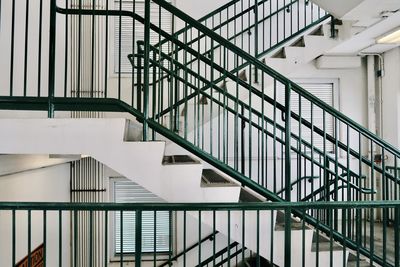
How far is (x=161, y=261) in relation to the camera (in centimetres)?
548

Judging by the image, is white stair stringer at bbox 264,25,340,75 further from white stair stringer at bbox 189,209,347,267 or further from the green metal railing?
white stair stringer at bbox 189,209,347,267

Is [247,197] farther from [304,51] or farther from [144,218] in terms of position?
[144,218]

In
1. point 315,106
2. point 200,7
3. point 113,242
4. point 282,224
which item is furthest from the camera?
point 315,106

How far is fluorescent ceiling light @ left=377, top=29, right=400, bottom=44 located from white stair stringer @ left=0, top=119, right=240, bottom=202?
4.22 metres

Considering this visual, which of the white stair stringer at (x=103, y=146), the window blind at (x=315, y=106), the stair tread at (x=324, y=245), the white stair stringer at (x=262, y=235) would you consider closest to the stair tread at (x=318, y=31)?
the window blind at (x=315, y=106)

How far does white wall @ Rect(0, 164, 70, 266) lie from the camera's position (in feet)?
9.95

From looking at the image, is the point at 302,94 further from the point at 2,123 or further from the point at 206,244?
the point at 206,244

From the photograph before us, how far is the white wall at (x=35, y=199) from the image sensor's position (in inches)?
119

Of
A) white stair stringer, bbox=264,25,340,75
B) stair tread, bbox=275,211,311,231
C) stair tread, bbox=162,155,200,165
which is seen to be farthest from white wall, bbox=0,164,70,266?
white stair stringer, bbox=264,25,340,75

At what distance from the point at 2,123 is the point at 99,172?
130 inches

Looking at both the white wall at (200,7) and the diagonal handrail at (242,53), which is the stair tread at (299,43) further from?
the diagonal handrail at (242,53)

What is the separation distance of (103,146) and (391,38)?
15.7 ft

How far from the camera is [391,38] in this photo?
480cm

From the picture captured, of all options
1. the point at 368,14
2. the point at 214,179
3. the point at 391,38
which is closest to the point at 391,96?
the point at 391,38
